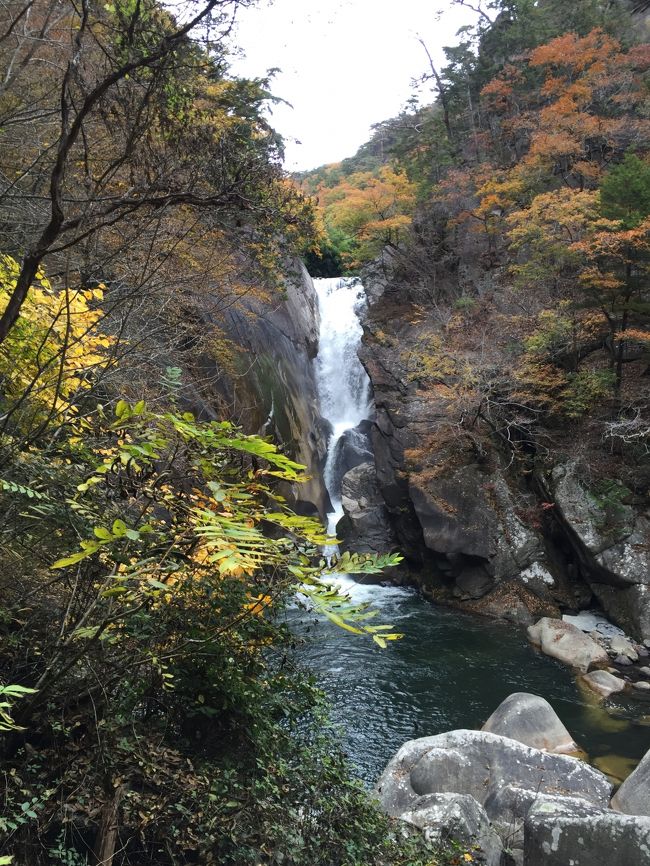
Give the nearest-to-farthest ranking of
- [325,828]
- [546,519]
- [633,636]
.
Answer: [325,828] → [633,636] → [546,519]

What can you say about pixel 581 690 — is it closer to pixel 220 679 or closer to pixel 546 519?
pixel 546 519

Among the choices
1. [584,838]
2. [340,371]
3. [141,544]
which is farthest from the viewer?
[340,371]

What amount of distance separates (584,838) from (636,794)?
2739 millimetres

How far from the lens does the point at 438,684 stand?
1001 centimetres

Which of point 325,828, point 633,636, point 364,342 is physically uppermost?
point 364,342

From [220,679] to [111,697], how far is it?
0.56m

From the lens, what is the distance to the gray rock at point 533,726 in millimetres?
7828

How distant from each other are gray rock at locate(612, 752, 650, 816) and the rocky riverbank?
0.4 inches

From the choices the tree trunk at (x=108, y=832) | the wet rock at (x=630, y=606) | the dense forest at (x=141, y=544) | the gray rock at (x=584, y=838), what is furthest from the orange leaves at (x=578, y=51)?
the tree trunk at (x=108, y=832)

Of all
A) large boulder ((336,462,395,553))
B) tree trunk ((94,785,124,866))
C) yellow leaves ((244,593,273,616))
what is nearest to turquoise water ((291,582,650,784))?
large boulder ((336,462,395,553))

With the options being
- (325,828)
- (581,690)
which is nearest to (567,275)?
(581,690)

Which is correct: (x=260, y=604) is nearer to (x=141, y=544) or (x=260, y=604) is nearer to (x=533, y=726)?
(x=141, y=544)

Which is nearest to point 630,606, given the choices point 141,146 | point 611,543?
point 611,543

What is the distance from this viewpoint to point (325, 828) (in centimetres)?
321
